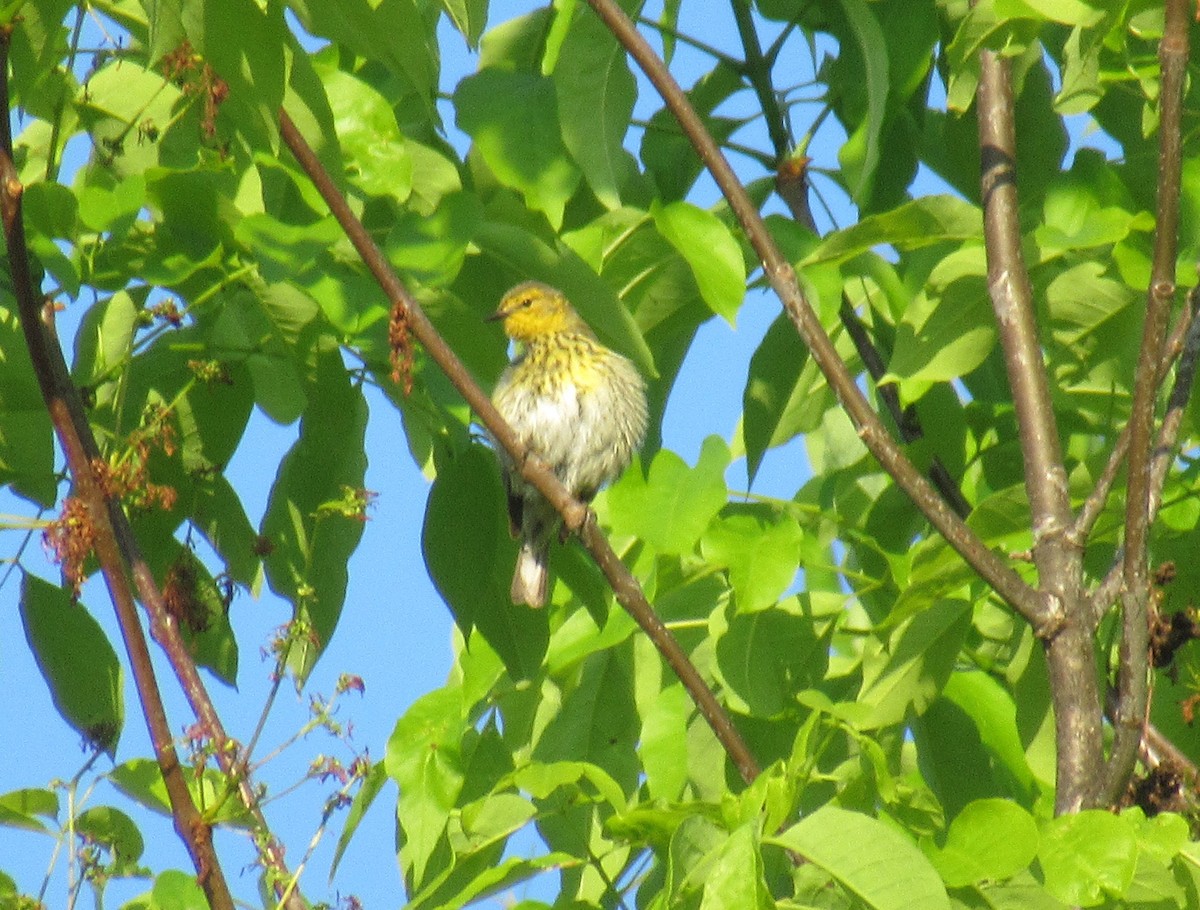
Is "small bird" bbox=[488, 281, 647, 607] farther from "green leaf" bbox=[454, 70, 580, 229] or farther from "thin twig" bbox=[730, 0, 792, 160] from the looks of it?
"green leaf" bbox=[454, 70, 580, 229]

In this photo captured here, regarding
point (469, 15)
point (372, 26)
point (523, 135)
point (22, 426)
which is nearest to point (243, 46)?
point (372, 26)

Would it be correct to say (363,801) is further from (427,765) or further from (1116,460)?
(1116,460)

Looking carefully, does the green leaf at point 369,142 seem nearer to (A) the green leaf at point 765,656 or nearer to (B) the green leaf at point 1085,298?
(A) the green leaf at point 765,656

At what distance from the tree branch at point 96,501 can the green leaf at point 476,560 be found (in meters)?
0.78

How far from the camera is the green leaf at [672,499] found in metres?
3.25

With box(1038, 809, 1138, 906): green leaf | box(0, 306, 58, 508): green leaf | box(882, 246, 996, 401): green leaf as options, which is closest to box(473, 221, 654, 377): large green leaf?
box(882, 246, 996, 401): green leaf

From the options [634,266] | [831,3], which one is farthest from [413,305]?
[831,3]

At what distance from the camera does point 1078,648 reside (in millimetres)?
3215

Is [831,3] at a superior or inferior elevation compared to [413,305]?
superior

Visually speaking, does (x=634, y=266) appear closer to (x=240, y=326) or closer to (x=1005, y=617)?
(x=240, y=326)

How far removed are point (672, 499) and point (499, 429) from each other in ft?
1.56

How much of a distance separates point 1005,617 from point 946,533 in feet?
5.87

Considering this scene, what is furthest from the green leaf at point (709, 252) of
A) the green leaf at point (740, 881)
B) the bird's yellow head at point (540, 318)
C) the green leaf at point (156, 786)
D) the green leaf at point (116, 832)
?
the bird's yellow head at point (540, 318)

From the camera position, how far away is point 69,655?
3354 millimetres
